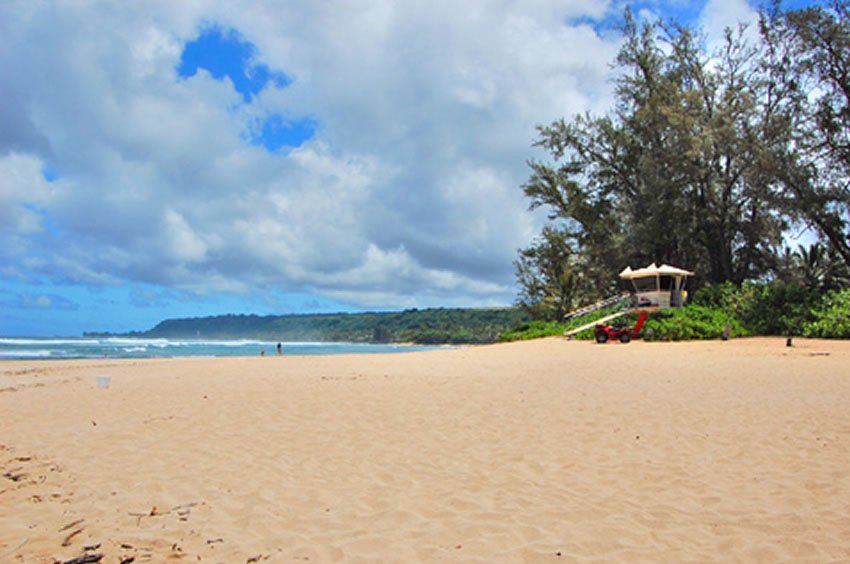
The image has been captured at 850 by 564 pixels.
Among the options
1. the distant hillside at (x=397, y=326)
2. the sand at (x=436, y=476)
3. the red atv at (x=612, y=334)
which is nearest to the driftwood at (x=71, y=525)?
the sand at (x=436, y=476)

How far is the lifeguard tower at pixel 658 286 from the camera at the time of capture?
29880mm

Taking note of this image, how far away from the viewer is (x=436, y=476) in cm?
556

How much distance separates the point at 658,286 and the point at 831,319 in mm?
9342

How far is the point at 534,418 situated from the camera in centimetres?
824

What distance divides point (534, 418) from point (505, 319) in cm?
11942

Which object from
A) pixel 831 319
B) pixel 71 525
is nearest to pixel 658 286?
pixel 831 319

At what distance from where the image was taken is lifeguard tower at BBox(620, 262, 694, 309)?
29880 mm

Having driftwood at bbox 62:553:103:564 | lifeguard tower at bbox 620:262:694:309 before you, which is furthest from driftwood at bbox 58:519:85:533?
lifeguard tower at bbox 620:262:694:309

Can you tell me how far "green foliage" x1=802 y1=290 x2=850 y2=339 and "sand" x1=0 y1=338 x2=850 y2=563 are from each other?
1226 centimetres

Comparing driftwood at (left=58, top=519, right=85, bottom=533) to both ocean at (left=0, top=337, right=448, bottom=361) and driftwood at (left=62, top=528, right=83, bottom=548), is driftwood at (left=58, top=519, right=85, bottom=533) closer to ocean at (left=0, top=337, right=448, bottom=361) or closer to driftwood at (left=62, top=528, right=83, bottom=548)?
driftwood at (left=62, top=528, right=83, bottom=548)

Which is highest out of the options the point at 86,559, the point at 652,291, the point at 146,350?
the point at 652,291

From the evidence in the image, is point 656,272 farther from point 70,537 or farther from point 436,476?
point 70,537

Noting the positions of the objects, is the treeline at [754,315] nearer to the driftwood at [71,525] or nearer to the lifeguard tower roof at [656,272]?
the lifeguard tower roof at [656,272]

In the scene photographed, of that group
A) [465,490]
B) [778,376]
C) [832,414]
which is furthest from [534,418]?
[778,376]
